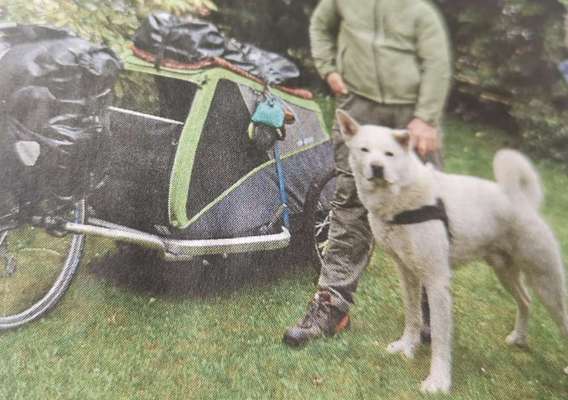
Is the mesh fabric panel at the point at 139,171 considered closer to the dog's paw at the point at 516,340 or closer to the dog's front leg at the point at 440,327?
the dog's front leg at the point at 440,327

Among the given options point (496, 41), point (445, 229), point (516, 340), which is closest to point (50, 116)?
point (445, 229)

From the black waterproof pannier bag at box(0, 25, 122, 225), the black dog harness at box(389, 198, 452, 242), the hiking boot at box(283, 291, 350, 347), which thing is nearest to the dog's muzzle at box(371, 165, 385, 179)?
the black dog harness at box(389, 198, 452, 242)

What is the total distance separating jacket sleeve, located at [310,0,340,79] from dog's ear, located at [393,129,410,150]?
20 cm

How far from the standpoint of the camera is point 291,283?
64.6 inches

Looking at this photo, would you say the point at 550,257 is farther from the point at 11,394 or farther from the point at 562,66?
the point at 11,394

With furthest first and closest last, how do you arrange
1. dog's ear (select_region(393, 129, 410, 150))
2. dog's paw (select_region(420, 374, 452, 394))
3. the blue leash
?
the blue leash < dog's paw (select_region(420, 374, 452, 394)) < dog's ear (select_region(393, 129, 410, 150))

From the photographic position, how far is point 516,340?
1.56 meters

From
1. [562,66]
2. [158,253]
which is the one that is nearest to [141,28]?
[158,253]

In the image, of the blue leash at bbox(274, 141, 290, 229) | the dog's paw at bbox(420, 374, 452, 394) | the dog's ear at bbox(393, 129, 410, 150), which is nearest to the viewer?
the dog's ear at bbox(393, 129, 410, 150)

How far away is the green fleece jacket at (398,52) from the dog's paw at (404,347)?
458 millimetres

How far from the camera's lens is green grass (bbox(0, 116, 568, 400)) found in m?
1.51

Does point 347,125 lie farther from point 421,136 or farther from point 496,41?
point 496,41

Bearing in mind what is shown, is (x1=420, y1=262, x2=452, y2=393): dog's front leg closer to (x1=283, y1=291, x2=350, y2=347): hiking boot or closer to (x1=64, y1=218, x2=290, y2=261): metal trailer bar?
(x1=283, y1=291, x2=350, y2=347): hiking boot

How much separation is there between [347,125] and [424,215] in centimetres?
23
